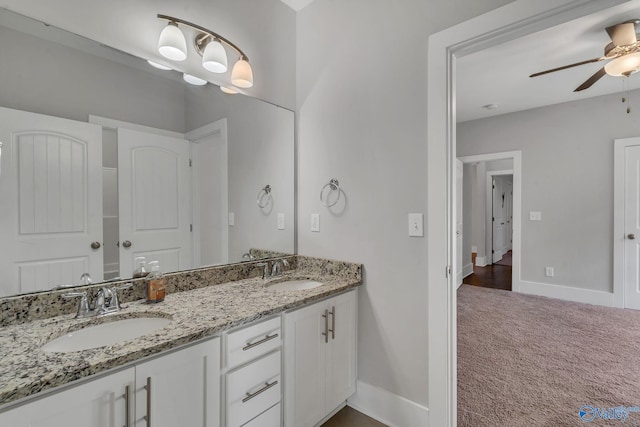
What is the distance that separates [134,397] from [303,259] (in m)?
1.35

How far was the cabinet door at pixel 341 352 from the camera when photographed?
167 cm

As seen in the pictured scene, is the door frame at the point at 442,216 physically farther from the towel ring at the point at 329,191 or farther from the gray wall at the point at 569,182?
the gray wall at the point at 569,182

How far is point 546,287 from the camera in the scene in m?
4.22

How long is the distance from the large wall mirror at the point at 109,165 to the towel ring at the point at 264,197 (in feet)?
0.32

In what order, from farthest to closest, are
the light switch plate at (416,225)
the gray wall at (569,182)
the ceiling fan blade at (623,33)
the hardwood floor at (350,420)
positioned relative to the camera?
the gray wall at (569,182)
the ceiling fan blade at (623,33)
the hardwood floor at (350,420)
the light switch plate at (416,225)

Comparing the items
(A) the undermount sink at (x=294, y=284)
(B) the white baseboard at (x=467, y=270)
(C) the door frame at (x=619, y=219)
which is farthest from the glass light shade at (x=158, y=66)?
(B) the white baseboard at (x=467, y=270)

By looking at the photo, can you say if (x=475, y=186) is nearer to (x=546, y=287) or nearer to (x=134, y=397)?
(x=546, y=287)

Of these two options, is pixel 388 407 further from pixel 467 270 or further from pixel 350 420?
pixel 467 270

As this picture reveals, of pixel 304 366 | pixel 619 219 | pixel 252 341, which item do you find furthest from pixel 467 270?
pixel 252 341

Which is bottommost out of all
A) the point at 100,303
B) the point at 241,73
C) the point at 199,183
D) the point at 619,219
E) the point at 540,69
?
the point at 100,303

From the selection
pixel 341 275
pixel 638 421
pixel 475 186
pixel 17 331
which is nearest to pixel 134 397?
pixel 17 331

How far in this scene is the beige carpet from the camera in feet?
6.06

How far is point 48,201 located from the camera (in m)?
1.22

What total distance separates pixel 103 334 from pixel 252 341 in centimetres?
57
